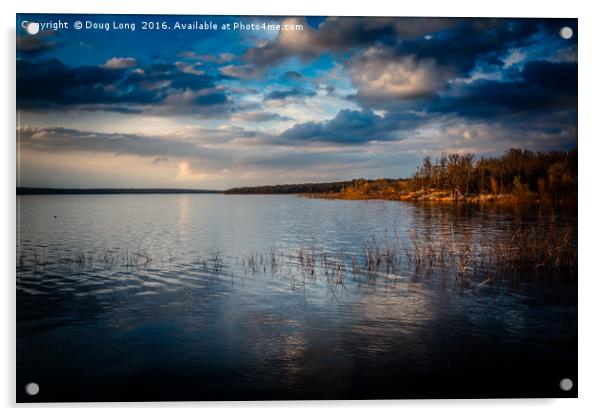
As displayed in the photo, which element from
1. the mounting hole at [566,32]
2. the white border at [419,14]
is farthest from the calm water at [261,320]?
the mounting hole at [566,32]

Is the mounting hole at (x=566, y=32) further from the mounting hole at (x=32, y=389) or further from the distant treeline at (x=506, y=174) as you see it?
the mounting hole at (x=32, y=389)

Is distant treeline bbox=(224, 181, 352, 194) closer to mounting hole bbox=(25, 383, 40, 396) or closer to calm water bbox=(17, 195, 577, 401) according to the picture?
calm water bbox=(17, 195, 577, 401)

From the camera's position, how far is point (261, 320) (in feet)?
23.0

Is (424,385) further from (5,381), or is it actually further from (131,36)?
(131,36)

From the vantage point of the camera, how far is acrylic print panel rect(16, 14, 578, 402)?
6289 millimetres

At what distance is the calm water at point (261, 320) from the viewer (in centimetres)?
613

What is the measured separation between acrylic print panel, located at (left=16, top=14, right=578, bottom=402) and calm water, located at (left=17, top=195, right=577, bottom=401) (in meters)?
0.03

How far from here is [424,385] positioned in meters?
6.08

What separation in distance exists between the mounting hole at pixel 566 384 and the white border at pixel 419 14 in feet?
0.58

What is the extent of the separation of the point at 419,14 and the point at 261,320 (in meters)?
4.98

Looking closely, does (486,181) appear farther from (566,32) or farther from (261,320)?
(261,320)

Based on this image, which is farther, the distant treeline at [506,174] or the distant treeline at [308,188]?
the distant treeline at [308,188]

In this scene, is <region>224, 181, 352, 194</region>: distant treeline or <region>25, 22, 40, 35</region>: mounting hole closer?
<region>25, 22, 40, 35</region>: mounting hole

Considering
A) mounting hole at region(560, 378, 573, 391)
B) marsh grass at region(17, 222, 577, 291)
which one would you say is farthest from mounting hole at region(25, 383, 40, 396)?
mounting hole at region(560, 378, 573, 391)
